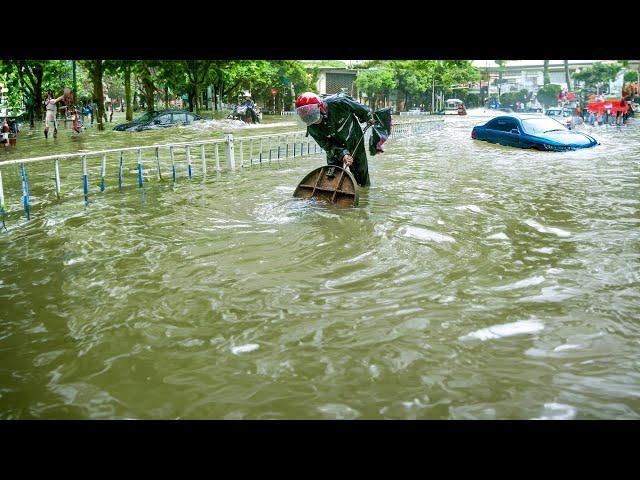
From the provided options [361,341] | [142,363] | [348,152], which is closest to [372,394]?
[361,341]

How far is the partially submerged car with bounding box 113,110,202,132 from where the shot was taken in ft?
84.3

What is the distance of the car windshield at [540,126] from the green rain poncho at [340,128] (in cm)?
945

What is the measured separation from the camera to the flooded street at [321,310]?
126 inches

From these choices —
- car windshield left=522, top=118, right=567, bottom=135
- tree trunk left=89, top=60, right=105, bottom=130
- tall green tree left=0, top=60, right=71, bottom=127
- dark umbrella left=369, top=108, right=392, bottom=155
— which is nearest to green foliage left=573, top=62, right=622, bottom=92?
car windshield left=522, top=118, right=567, bottom=135

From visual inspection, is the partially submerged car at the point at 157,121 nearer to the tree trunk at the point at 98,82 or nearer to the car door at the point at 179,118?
the car door at the point at 179,118

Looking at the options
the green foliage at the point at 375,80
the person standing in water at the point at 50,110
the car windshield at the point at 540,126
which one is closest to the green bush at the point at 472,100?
the green foliage at the point at 375,80

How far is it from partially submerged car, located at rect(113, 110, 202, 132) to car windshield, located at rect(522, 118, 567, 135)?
55.2ft

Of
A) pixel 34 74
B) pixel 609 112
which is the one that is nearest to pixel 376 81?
pixel 609 112

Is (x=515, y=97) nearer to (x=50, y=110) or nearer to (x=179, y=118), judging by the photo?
(x=179, y=118)

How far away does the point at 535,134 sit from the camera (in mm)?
16422

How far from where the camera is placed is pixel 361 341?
3900 millimetres

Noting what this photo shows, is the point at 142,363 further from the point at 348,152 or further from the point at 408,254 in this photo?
the point at 348,152

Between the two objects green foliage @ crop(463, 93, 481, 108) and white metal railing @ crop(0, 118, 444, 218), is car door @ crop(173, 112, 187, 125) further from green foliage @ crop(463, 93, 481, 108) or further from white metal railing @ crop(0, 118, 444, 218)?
green foliage @ crop(463, 93, 481, 108)

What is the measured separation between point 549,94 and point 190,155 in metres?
66.3
